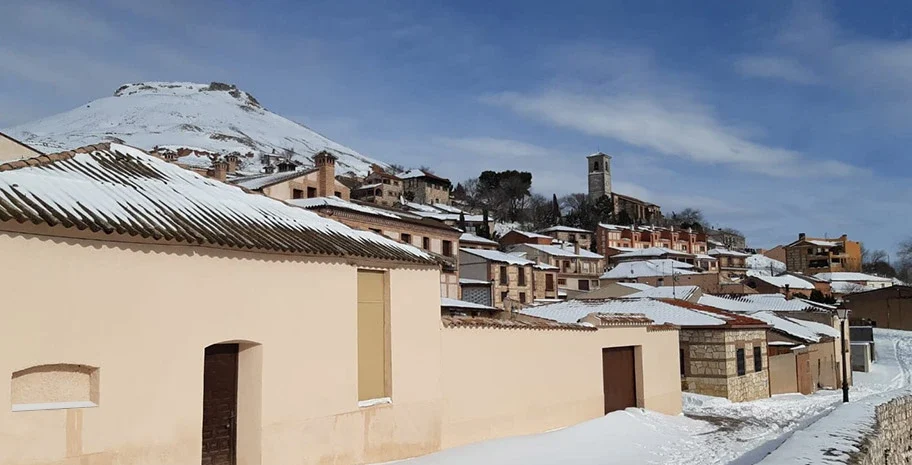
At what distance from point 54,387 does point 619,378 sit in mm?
12590

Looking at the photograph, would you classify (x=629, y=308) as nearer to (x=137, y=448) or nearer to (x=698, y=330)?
(x=698, y=330)

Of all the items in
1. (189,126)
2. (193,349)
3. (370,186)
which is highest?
(189,126)

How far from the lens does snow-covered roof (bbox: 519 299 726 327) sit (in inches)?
904

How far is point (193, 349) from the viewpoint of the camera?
8359 millimetres

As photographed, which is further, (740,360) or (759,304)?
(759,304)

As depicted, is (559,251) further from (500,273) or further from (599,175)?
(599,175)

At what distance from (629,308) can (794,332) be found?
27.5 feet

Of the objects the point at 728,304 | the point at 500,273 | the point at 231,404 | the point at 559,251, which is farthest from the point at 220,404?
the point at 559,251

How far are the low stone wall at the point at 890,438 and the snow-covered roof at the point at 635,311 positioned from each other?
17.4 feet

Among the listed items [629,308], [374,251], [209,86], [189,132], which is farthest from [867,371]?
[209,86]

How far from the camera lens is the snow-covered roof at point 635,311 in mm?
22969

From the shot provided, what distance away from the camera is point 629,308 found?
25.5 meters

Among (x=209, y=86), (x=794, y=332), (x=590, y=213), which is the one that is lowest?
(x=794, y=332)

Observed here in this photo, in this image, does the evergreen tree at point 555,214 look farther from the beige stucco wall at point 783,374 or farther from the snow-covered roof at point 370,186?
the beige stucco wall at point 783,374
